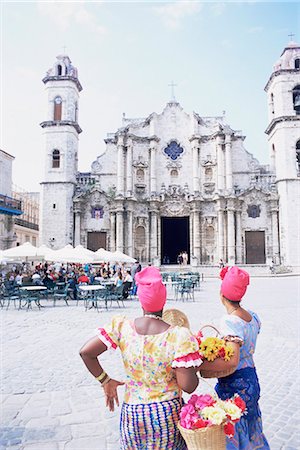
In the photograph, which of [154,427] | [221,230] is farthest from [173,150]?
[154,427]

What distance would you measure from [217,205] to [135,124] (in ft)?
37.4

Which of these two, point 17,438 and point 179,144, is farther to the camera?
point 179,144

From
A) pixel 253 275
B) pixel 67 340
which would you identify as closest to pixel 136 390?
pixel 67 340

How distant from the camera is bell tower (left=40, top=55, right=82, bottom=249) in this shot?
1291 inches

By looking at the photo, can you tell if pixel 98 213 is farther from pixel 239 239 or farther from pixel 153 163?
pixel 239 239

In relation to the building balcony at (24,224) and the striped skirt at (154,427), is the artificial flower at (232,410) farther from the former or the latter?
the building balcony at (24,224)

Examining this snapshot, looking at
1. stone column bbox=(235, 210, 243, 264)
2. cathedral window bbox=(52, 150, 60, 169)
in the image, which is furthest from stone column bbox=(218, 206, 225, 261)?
cathedral window bbox=(52, 150, 60, 169)

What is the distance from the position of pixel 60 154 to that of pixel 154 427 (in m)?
33.4

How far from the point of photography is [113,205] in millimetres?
34125

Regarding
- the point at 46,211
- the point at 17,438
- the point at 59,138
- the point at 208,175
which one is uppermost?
the point at 59,138

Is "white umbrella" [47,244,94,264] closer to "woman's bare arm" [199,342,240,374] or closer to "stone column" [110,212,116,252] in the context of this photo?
"woman's bare arm" [199,342,240,374]

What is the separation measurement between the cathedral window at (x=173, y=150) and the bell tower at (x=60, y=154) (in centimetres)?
891

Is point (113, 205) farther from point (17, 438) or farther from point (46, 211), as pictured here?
point (17, 438)

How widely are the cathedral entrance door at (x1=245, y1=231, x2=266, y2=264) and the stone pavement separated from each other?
23.2 metres
